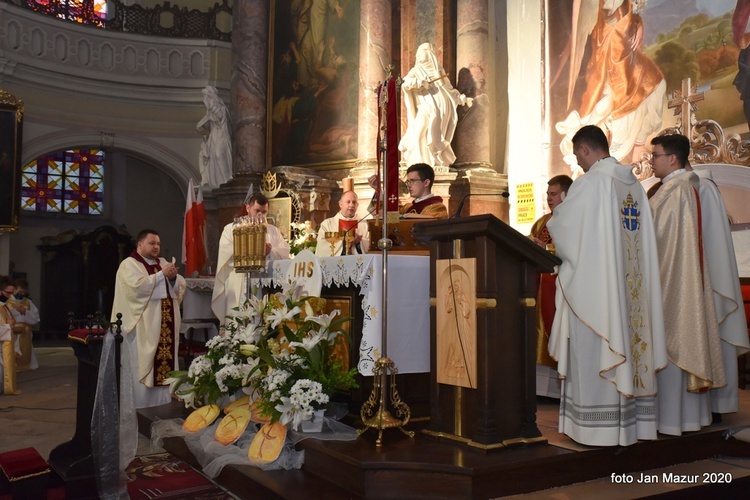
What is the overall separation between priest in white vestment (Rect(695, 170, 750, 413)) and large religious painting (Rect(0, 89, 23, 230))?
1199 centimetres

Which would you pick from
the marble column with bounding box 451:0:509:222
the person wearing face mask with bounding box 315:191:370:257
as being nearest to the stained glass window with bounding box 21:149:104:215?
the marble column with bounding box 451:0:509:222

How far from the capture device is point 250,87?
11.8 m

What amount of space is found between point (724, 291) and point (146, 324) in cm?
464

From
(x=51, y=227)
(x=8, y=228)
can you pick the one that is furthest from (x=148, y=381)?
(x=51, y=227)

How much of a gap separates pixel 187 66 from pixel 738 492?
13849 mm

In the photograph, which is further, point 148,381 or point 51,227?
point 51,227

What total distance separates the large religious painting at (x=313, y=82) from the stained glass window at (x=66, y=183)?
7913mm

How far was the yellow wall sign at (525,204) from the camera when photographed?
9078 millimetres

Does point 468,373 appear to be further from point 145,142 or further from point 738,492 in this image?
point 145,142

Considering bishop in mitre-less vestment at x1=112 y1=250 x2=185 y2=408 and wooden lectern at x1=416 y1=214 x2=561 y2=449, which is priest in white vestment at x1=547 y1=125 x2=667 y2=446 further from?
bishop in mitre-less vestment at x1=112 y1=250 x2=185 y2=408

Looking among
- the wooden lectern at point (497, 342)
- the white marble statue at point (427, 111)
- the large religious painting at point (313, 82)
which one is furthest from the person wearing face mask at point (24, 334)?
the wooden lectern at point (497, 342)

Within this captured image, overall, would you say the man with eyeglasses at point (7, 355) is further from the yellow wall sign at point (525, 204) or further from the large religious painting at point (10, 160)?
the yellow wall sign at point (525, 204)

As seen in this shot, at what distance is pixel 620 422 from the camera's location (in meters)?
3.60

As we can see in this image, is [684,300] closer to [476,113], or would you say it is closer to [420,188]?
[420,188]
